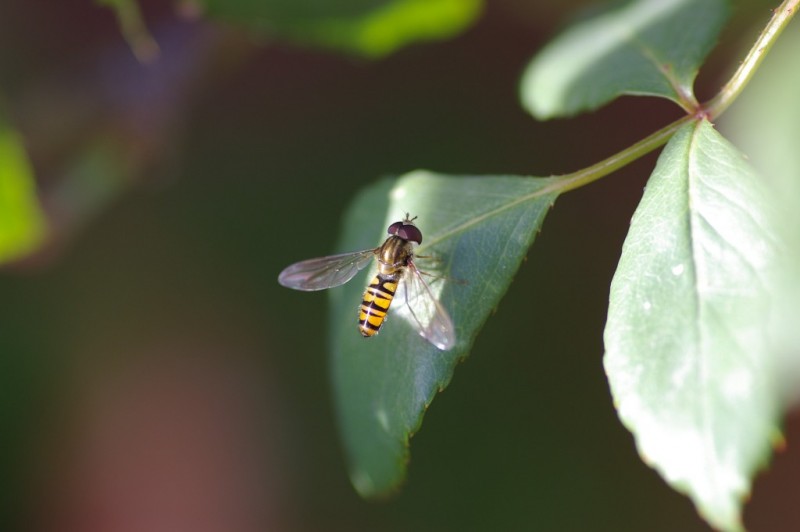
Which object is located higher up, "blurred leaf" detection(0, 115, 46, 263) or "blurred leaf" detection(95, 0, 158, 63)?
"blurred leaf" detection(95, 0, 158, 63)

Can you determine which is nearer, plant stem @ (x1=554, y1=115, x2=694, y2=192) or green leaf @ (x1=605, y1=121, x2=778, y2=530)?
green leaf @ (x1=605, y1=121, x2=778, y2=530)

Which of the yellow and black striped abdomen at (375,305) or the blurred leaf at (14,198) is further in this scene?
the blurred leaf at (14,198)

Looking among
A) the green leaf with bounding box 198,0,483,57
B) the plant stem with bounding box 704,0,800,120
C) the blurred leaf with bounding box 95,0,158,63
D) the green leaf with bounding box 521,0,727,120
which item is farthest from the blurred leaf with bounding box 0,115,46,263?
the plant stem with bounding box 704,0,800,120

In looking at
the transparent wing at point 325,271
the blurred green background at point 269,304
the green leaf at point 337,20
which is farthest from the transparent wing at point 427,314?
the blurred green background at point 269,304

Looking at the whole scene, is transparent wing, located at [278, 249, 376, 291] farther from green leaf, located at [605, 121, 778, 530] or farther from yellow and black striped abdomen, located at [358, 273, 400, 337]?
green leaf, located at [605, 121, 778, 530]

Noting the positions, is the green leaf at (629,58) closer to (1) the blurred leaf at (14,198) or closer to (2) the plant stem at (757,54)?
(2) the plant stem at (757,54)
